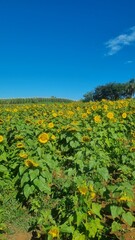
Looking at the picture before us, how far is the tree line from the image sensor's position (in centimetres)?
6675

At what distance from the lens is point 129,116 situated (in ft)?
30.0

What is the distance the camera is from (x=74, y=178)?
4492 mm

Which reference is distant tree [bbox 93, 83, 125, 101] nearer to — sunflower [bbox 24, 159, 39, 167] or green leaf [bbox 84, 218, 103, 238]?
sunflower [bbox 24, 159, 39, 167]

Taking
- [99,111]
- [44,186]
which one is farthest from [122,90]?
[44,186]

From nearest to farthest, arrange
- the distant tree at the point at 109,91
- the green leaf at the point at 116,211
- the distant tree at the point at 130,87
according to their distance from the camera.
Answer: the green leaf at the point at 116,211 < the distant tree at the point at 130,87 < the distant tree at the point at 109,91

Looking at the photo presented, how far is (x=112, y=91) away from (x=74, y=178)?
66630mm

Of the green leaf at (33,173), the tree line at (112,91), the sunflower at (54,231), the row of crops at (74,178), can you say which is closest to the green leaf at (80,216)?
the row of crops at (74,178)

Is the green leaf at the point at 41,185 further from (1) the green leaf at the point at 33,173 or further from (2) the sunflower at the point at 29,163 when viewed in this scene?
(2) the sunflower at the point at 29,163

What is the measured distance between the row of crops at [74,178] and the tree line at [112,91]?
191 ft

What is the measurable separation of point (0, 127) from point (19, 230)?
3661 mm

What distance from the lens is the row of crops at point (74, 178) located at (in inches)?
156

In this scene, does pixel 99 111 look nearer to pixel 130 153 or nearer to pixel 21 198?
pixel 130 153

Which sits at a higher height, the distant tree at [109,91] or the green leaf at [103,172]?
the distant tree at [109,91]

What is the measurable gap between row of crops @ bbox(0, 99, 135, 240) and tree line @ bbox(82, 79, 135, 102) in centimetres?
5817
